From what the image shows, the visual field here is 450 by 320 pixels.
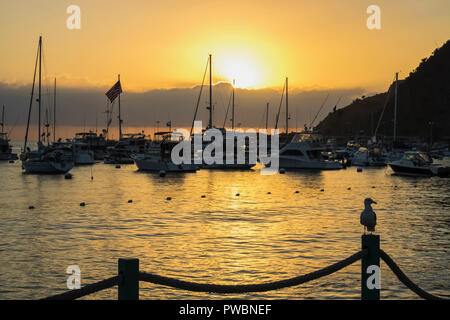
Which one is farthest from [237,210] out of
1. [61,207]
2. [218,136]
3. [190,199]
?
[218,136]

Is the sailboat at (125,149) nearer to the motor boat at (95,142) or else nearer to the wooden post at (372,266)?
the motor boat at (95,142)

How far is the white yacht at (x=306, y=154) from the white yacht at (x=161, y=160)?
57.7ft

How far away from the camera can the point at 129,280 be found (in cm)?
596

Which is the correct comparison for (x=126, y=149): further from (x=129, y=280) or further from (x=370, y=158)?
(x=129, y=280)

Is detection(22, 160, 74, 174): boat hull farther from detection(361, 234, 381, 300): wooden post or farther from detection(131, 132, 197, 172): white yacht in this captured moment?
detection(361, 234, 381, 300): wooden post

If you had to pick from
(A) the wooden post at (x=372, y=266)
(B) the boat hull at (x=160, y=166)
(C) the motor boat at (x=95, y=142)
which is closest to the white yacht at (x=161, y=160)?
(B) the boat hull at (x=160, y=166)

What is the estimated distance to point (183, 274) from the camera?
1759cm

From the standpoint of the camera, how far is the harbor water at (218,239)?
16406 mm

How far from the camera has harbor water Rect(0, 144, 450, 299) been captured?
16406 millimetres

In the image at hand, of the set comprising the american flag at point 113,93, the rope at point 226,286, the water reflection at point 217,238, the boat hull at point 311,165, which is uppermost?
the american flag at point 113,93

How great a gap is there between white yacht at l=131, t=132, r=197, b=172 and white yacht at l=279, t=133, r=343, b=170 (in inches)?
693

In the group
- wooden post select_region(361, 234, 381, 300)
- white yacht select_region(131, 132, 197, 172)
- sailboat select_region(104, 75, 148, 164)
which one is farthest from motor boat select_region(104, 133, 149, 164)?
wooden post select_region(361, 234, 381, 300)

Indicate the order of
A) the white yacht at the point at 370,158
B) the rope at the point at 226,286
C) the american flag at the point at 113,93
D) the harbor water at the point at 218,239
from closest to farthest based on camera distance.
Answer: the rope at the point at 226,286 < the harbor water at the point at 218,239 < the american flag at the point at 113,93 < the white yacht at the point at 370,158
